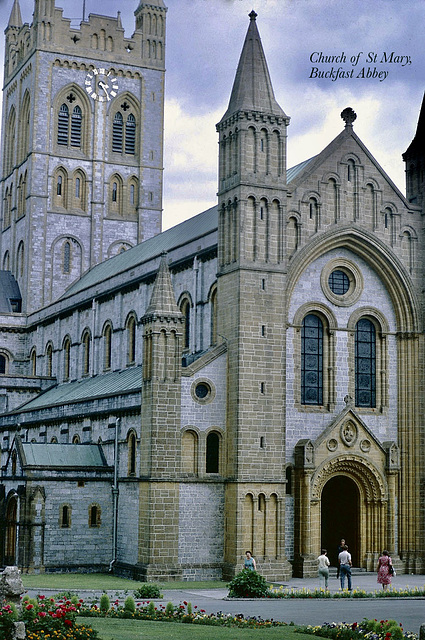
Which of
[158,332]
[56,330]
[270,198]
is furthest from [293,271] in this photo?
[56,330]

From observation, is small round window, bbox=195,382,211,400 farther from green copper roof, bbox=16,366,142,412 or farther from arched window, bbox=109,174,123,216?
arched window, bbox=109,174,123,216

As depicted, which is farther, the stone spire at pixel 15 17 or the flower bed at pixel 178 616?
the stone spire at pixel 15 17

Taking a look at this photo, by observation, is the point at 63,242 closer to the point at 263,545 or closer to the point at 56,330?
the point at 56,330

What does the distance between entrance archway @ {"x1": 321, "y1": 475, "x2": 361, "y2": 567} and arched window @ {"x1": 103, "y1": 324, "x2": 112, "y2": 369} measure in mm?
20005

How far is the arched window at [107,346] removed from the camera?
215 ft

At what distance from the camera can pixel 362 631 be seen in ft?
84.8

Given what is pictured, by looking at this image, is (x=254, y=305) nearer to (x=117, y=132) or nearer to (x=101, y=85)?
(x=117, y=132)

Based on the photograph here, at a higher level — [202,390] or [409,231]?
[409,231]

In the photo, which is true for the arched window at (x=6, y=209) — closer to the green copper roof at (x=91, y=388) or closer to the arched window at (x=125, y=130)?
the arched window at (x=125, y=130)

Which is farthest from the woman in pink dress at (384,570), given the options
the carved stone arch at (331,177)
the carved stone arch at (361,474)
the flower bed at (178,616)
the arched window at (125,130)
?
the arched window at (125,130)

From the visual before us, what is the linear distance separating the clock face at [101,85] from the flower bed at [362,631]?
7065 centimetres

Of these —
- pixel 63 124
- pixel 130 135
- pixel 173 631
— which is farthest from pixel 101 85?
pixel 173 631

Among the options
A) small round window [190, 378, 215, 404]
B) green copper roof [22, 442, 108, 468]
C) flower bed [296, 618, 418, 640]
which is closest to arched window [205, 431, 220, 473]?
small round window [190, 378, 215, 404]

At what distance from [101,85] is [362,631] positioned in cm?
7309
